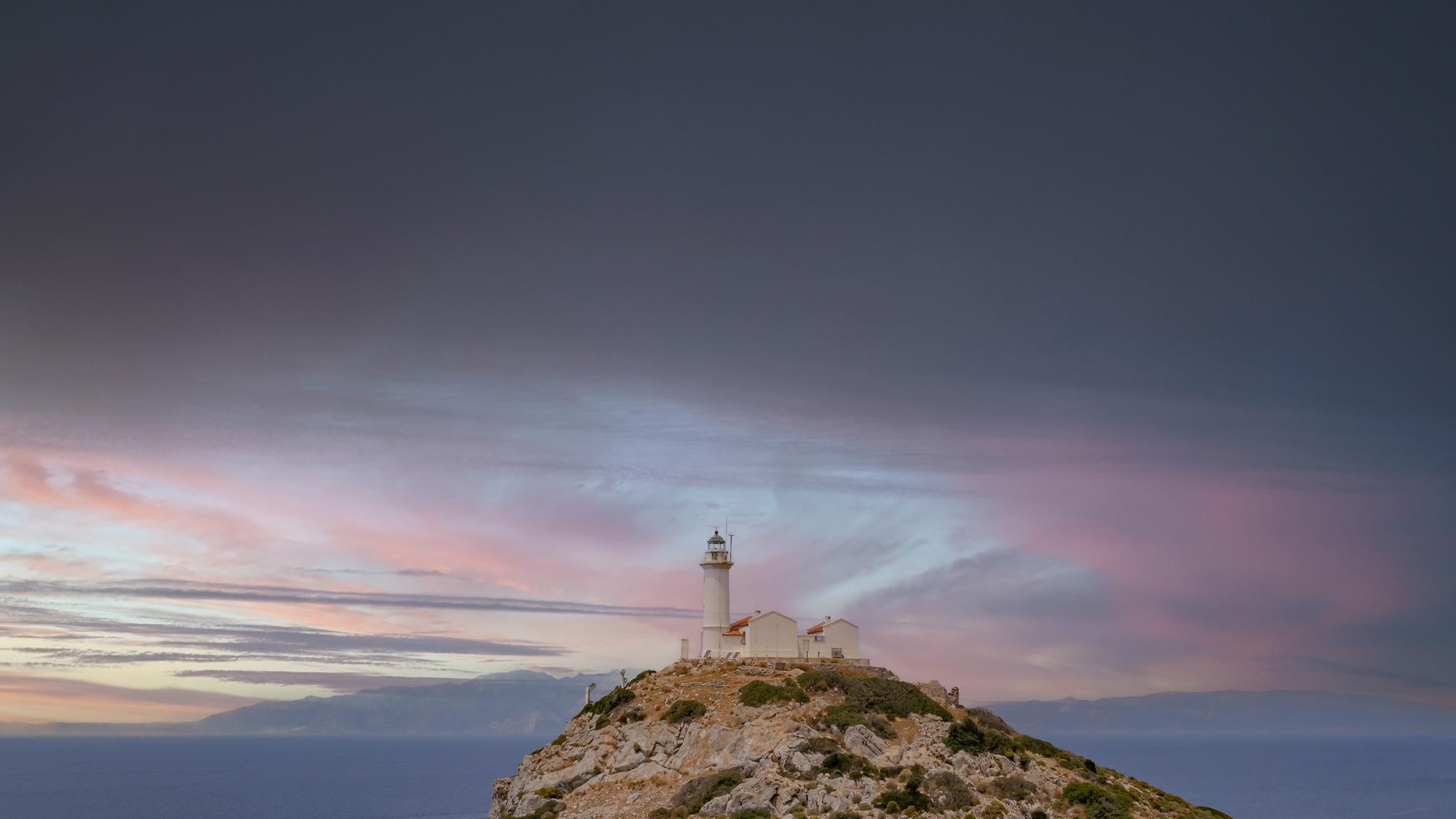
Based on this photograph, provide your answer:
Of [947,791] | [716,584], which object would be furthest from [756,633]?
[947,791]

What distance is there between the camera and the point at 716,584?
226 ft

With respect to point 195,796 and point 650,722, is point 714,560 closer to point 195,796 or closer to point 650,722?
point 650,722

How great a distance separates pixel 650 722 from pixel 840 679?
1130 centimetres

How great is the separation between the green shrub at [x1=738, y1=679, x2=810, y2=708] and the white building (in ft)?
22.7

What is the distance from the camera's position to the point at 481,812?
157750 mm

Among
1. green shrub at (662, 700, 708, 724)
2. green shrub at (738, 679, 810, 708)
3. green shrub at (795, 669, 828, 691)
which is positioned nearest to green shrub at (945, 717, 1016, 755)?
green shrub at (795, 669, 828, 691)

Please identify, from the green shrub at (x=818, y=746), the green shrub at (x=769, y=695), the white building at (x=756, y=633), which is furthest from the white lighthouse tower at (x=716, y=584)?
the green shrub at (x=818, y=746)

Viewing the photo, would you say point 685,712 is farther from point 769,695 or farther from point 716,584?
point 716,584

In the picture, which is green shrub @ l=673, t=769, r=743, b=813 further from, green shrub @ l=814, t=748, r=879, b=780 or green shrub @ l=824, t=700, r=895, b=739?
green shrub @ l=824, t=700, r=895, b=739

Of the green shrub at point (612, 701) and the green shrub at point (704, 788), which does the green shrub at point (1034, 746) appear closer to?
the green shrub at point (704, 788)

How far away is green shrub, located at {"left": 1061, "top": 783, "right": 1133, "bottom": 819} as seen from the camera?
1949 inches

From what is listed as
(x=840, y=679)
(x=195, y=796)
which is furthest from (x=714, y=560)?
(x=195, y=796)

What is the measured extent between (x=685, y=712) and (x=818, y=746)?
8.58 m

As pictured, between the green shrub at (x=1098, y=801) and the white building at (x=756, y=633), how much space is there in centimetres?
1619
